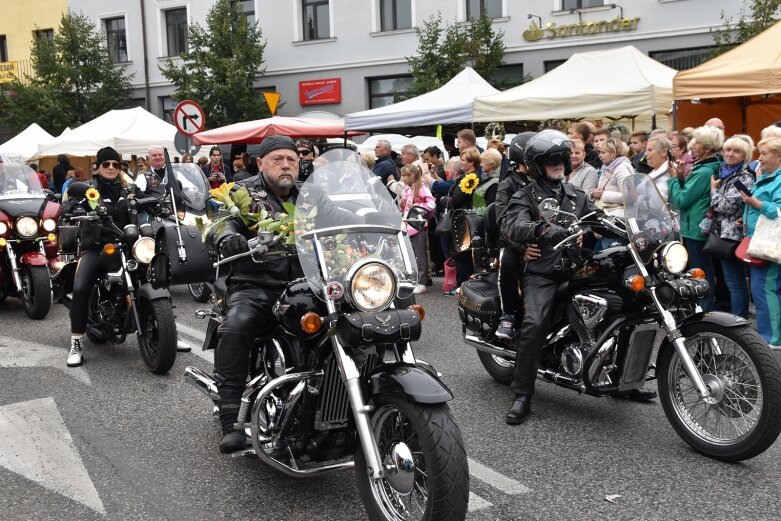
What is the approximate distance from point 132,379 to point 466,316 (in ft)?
8.46

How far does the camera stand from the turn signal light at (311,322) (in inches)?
140

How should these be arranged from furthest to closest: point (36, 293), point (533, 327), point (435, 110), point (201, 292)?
point (435, 110) < point (201, 292) < point (36, 293) < point (533, 327)

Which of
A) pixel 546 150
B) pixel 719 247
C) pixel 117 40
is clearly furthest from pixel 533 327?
pixel 117 40

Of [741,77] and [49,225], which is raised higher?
[741,77]

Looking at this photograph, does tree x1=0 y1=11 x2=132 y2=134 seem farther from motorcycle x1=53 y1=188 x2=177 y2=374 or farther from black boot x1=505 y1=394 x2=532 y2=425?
black boot x1=505 y1=394 x2=532 y2=425

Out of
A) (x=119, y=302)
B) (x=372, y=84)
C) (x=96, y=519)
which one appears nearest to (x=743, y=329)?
(x=96, y=519)

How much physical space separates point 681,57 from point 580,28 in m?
2.89

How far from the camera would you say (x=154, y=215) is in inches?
290

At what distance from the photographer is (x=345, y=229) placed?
11.7ft

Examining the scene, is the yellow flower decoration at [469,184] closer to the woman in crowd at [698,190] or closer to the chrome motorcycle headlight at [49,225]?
the woman in crowd at [698,190]

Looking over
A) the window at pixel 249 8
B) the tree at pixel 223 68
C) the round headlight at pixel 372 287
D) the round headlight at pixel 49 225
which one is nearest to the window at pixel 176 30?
the window at pixel 249 8

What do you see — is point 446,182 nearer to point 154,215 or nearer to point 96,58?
point 154,215

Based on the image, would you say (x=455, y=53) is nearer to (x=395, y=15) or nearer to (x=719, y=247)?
(x=395, y=15)

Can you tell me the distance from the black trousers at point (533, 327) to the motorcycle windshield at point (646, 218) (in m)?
0.64
